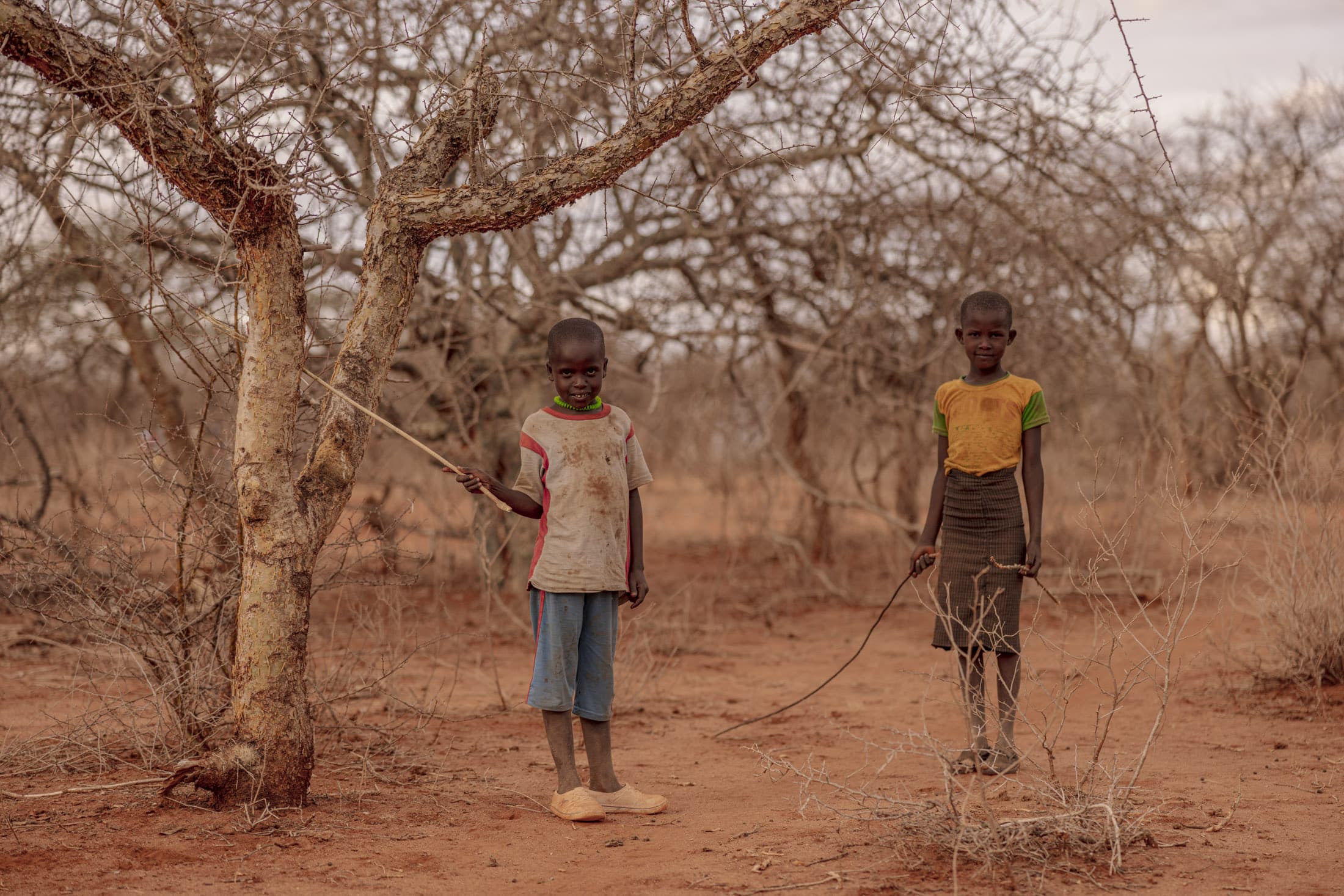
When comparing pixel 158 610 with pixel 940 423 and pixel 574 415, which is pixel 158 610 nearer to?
pixel 574 415

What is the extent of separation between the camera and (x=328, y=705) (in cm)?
444

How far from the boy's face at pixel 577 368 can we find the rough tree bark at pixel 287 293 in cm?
41

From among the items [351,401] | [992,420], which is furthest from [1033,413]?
[351,401]

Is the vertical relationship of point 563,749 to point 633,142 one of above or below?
below

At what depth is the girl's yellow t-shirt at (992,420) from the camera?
3.94 metres

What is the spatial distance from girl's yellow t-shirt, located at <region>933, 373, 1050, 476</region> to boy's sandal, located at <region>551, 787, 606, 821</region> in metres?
1.62

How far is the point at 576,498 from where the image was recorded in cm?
355

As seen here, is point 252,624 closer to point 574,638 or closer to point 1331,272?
point 574,638

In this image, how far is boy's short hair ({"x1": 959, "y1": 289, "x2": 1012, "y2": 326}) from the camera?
12.9 feet

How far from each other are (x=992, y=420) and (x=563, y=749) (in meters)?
1.73

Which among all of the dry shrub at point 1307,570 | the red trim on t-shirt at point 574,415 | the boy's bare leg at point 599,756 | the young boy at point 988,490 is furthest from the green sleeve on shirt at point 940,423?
the dry shrub at point 1307,570

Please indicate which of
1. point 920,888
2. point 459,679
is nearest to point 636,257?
point 459,679

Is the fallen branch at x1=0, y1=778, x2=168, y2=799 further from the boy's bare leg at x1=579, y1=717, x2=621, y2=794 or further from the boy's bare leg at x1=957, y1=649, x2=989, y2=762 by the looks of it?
the boy's bare leg at x1=957, y1=649, x2=989, y2=762

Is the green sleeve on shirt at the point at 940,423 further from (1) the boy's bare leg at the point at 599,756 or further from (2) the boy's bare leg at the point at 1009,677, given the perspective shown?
(1) the boy's bare leg at the point at 599,756
